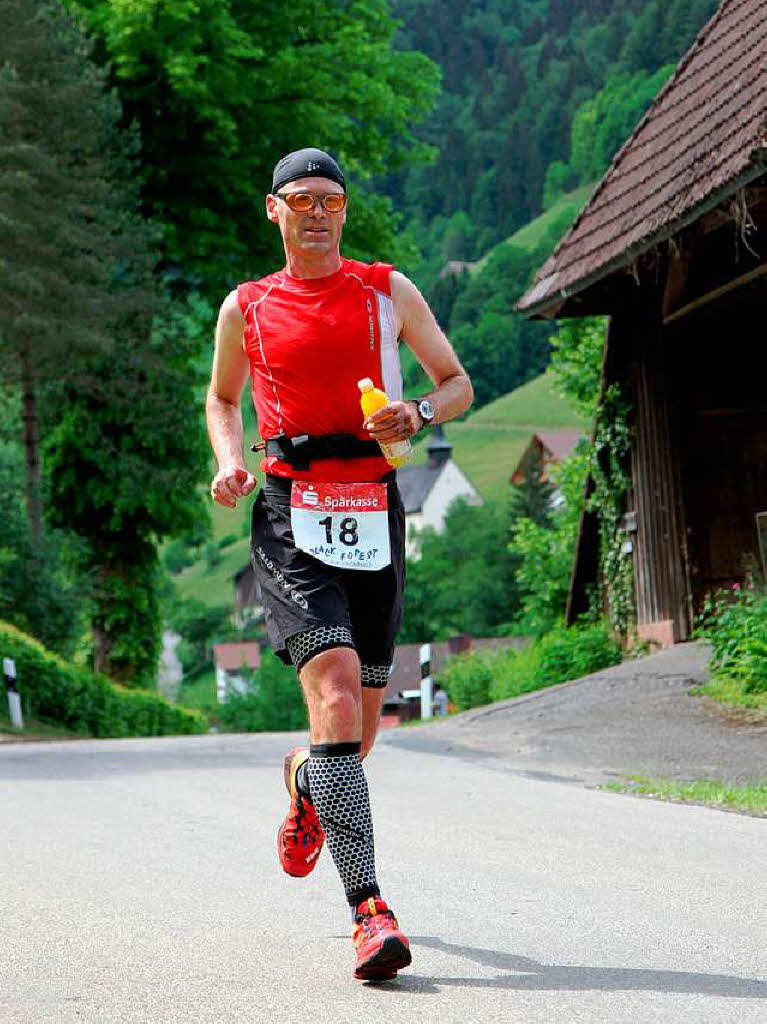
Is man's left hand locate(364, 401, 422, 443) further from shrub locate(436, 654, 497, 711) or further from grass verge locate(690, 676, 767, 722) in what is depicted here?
shrub locate(436, 654, 497, 711)

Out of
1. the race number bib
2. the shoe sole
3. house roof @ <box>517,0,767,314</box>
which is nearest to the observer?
the shoe sole

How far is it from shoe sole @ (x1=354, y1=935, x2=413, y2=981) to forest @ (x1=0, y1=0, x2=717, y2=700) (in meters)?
20.4

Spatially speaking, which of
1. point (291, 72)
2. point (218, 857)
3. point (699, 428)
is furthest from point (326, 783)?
point (291, 72)

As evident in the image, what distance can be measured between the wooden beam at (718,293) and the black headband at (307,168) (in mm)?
10065

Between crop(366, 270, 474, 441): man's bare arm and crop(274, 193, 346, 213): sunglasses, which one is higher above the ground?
crop(274, 193, 346, 213): sunglasses

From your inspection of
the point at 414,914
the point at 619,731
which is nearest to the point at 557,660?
the point at 619,731

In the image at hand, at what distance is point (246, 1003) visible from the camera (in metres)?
4.09

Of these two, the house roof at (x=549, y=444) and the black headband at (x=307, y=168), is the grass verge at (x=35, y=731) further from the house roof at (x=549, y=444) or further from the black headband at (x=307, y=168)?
the house roof at (x=549, y=444)

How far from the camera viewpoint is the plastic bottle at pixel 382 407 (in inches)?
187

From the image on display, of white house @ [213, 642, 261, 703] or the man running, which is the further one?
white house @ [213, 642, 261, 703]

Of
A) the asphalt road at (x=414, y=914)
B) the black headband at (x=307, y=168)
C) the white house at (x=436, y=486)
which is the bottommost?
the asphalt road at (x=414, y=914)

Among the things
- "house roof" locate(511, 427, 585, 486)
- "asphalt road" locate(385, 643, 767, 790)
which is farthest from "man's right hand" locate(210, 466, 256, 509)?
"house roof" locate(511, 427, 585, 486)

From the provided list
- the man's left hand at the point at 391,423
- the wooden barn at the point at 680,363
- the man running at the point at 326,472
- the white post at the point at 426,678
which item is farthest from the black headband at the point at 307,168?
the white post at the point at 426,678

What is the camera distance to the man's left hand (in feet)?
15.4
